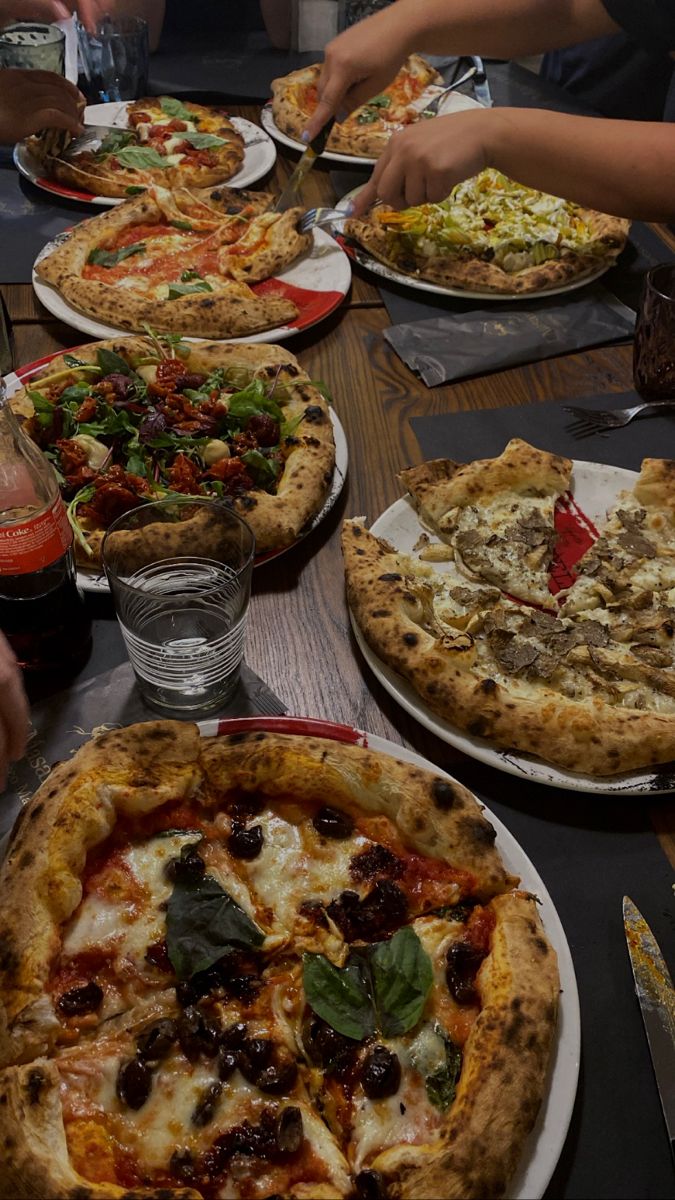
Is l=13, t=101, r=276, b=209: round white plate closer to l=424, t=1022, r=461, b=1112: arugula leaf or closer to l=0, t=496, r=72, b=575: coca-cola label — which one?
l=0, t=496, r=72, b=575: coca-cola label

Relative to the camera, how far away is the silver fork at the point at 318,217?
327 centimetres

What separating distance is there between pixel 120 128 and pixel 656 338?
2.70m

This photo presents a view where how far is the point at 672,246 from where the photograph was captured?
3.57 m

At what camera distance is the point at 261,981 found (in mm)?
1442

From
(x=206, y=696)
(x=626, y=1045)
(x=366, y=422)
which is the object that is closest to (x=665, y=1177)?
(x=626, y=1045)

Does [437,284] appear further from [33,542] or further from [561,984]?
[561,984]

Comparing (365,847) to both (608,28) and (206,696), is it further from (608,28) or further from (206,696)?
(608,28)

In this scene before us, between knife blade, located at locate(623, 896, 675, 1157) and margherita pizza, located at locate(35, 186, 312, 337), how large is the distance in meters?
2.11

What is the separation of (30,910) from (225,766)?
410mm

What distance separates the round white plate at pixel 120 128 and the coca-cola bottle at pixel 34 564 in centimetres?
218

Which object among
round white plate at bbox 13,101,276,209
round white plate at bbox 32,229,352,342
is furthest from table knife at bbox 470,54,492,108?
round white plate at bbox 32,229,352,342

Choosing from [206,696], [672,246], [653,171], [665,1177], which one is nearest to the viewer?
[665,1177]

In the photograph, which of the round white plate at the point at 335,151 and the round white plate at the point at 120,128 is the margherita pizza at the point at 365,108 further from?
the round white plate at the point at 120,128

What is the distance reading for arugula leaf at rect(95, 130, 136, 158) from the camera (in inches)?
148
